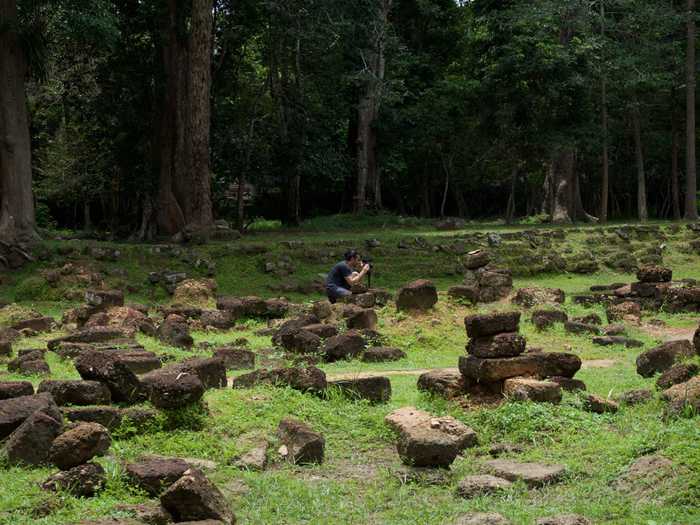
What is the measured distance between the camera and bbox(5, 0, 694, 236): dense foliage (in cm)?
2994

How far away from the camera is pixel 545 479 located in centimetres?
809

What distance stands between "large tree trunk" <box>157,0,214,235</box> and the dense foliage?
440 millimetres

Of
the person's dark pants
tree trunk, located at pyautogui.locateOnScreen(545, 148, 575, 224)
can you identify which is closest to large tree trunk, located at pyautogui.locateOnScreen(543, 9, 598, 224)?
tree trunk, located at pyautogui.locateOnScreen(545, 148, 575, 224)

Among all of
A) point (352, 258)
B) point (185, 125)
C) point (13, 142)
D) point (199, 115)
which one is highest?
point (199, 115)

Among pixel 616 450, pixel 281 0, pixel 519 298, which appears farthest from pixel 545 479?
pixel 281 0

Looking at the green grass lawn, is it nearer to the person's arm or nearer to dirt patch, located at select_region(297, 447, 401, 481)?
dirt patch, located at select_region(297, 447, 401, 481)

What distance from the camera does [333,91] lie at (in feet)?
114

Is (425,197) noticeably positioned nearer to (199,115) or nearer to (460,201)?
(460,201)

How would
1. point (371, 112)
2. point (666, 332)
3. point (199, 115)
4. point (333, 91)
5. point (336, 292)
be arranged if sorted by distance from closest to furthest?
point (666, 332) → point (336, 292) → point (199, 115) → point (333, 91) → point (371, 112)

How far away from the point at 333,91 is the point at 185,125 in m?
9.04

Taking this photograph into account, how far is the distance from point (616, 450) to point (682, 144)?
36596mm

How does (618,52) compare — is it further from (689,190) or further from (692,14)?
(689,190)

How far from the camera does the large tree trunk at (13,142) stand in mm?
24062

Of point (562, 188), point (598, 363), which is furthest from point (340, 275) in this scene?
point (562, 188)
